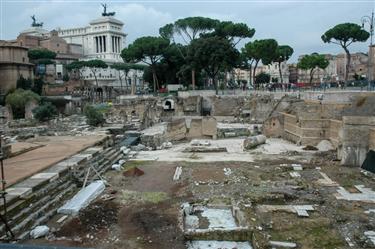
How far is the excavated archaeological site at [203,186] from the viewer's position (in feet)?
34.7

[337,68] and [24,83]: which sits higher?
[337,68]

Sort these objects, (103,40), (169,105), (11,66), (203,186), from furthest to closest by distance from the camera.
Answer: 1. (103,40)
2. (11,66)
3. (169,105)
4. (203,186)

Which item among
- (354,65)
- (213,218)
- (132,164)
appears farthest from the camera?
(354,65)

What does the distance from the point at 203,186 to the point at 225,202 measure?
2.38 m

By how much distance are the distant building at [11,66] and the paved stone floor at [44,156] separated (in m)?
36.9

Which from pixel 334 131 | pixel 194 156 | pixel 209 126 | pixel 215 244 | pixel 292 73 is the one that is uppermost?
pixel 292 73

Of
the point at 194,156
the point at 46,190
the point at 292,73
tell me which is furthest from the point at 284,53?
the point at 46,190

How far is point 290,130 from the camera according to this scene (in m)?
27.3

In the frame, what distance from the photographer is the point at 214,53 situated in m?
44.3

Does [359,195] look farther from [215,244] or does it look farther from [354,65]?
[354,65]

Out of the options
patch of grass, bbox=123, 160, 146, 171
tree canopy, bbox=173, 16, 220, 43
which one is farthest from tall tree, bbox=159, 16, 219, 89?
patch of grass, bbox=123, 160, 146, 171

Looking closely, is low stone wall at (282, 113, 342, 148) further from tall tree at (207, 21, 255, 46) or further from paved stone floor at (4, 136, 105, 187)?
tall tree at (207, 21, 255, 46)

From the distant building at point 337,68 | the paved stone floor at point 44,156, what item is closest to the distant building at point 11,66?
the paved stone floor at point 44,156

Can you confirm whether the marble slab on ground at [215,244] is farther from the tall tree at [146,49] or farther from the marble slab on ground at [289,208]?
the tall tree at [146,49]
